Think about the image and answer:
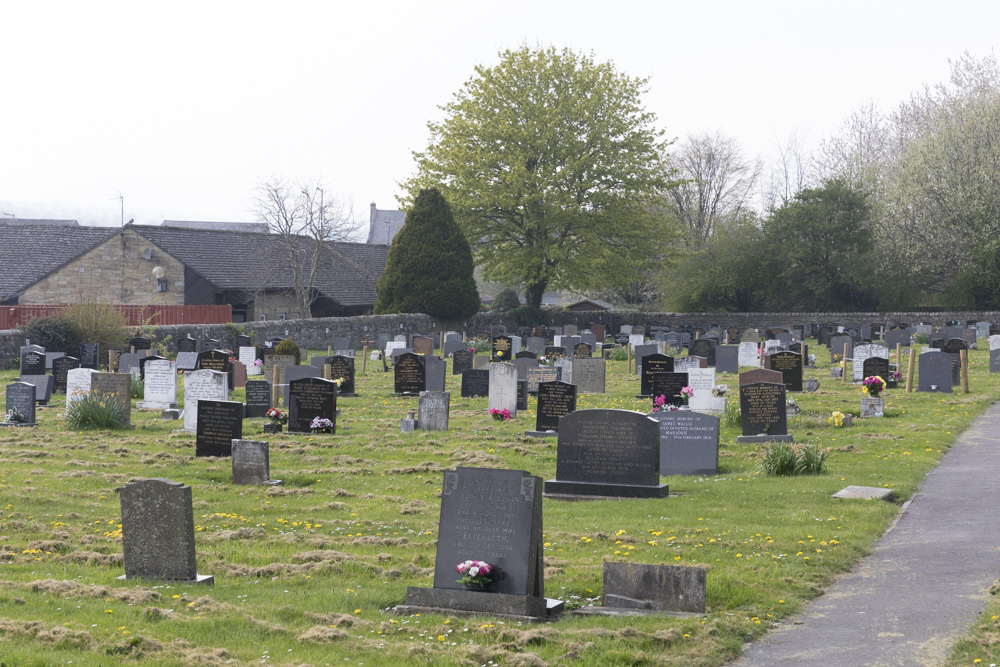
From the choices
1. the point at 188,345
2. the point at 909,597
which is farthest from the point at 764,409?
the point at 188,345

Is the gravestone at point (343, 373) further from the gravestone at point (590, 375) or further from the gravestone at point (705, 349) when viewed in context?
the gravestone at point (705, 349)

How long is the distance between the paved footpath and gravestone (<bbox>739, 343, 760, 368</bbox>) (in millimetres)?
19682

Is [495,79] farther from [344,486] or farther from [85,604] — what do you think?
[85,604]

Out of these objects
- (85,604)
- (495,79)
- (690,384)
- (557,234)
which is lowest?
(85,604)

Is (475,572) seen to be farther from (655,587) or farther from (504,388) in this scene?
(504,388)

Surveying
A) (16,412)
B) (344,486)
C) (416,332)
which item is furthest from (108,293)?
(344,486)

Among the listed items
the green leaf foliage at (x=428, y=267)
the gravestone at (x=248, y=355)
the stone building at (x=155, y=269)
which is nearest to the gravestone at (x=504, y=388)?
the gravestone at (x=248, y=355)

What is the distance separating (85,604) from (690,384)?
1443 centimetres

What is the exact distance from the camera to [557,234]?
58.7 m

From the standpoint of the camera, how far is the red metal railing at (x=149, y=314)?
3678 centimetres

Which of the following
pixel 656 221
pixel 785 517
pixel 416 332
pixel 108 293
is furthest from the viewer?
pixel 656 221

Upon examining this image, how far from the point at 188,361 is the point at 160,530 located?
19.9m

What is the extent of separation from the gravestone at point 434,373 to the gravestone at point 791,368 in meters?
7.92

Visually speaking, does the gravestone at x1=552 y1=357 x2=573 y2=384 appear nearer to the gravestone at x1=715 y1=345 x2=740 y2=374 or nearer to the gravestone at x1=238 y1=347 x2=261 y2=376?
the gravestone at x1=715 y1=345 x2=740 y2=374
